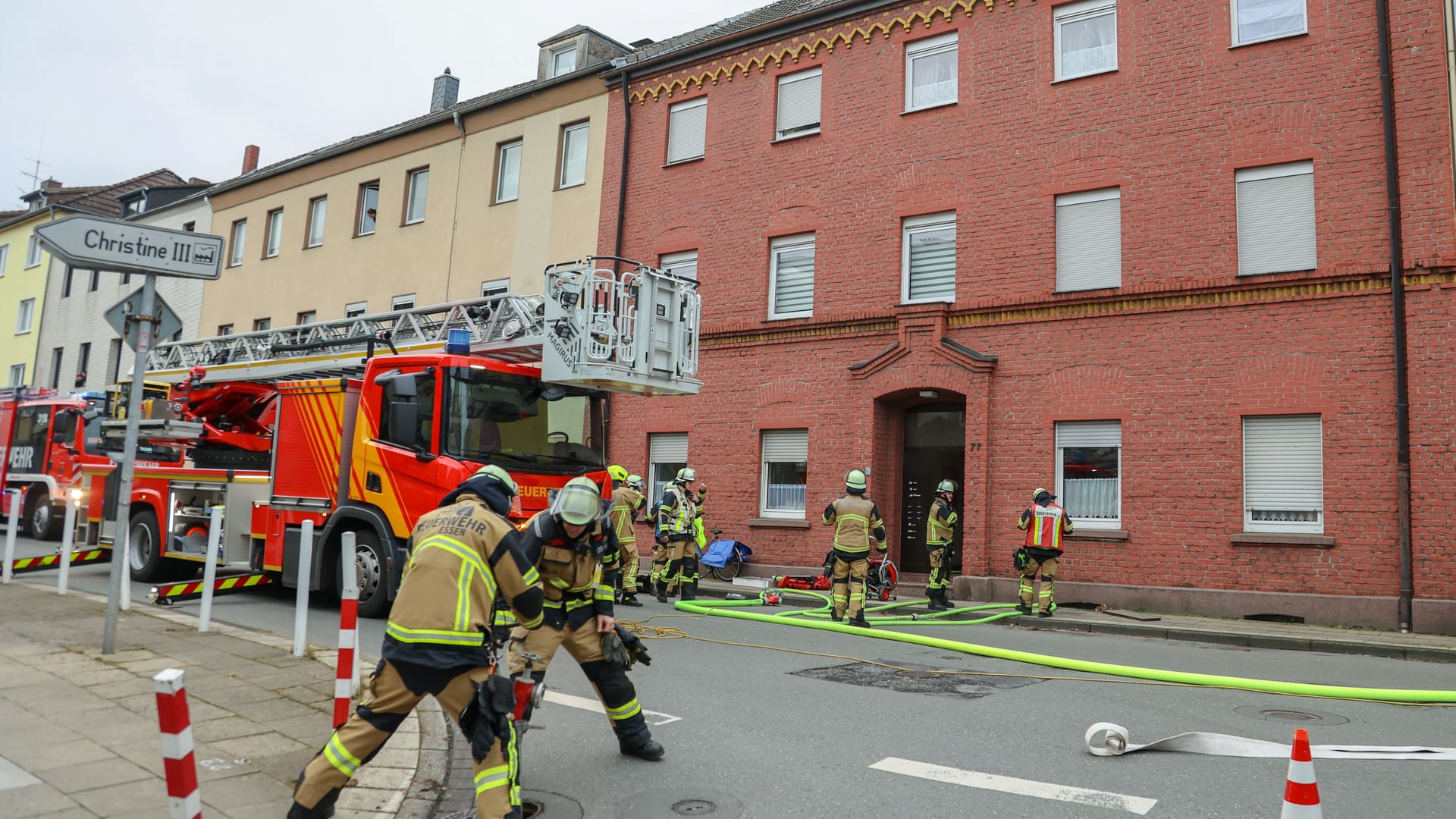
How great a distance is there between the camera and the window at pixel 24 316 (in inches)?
1571

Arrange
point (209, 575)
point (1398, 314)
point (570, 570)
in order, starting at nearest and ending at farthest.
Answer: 1. point (570, 570)
2. point (209, 575)
3. point (1398, 314)

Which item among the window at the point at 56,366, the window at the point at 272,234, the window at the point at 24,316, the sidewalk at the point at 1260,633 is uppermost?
the window at the point at 272,234

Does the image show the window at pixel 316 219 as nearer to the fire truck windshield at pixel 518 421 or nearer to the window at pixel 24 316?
the fire truck windshield at pixel 518 421

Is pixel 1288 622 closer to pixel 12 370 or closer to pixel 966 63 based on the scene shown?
pixel 966 63

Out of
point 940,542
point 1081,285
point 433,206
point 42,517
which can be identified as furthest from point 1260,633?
point 42,517

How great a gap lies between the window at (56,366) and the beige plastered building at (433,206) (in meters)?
11.3

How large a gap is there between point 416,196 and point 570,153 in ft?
17.3

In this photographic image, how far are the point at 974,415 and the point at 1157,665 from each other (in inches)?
263

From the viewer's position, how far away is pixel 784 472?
59.0 feet

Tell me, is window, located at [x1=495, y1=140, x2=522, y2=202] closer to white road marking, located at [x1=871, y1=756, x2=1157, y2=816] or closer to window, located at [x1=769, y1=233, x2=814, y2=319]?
window, located at [x1=769, y1=233, x2=814, y2=319]

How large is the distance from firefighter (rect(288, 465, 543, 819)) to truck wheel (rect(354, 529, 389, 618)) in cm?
659

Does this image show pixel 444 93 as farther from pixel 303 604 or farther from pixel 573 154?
pixel 303 604

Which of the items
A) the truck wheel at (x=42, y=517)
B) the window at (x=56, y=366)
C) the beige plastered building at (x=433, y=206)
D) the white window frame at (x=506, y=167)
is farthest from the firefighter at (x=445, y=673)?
the window at (x=56, y=366)

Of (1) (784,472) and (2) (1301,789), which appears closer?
(2) (1301,789)
